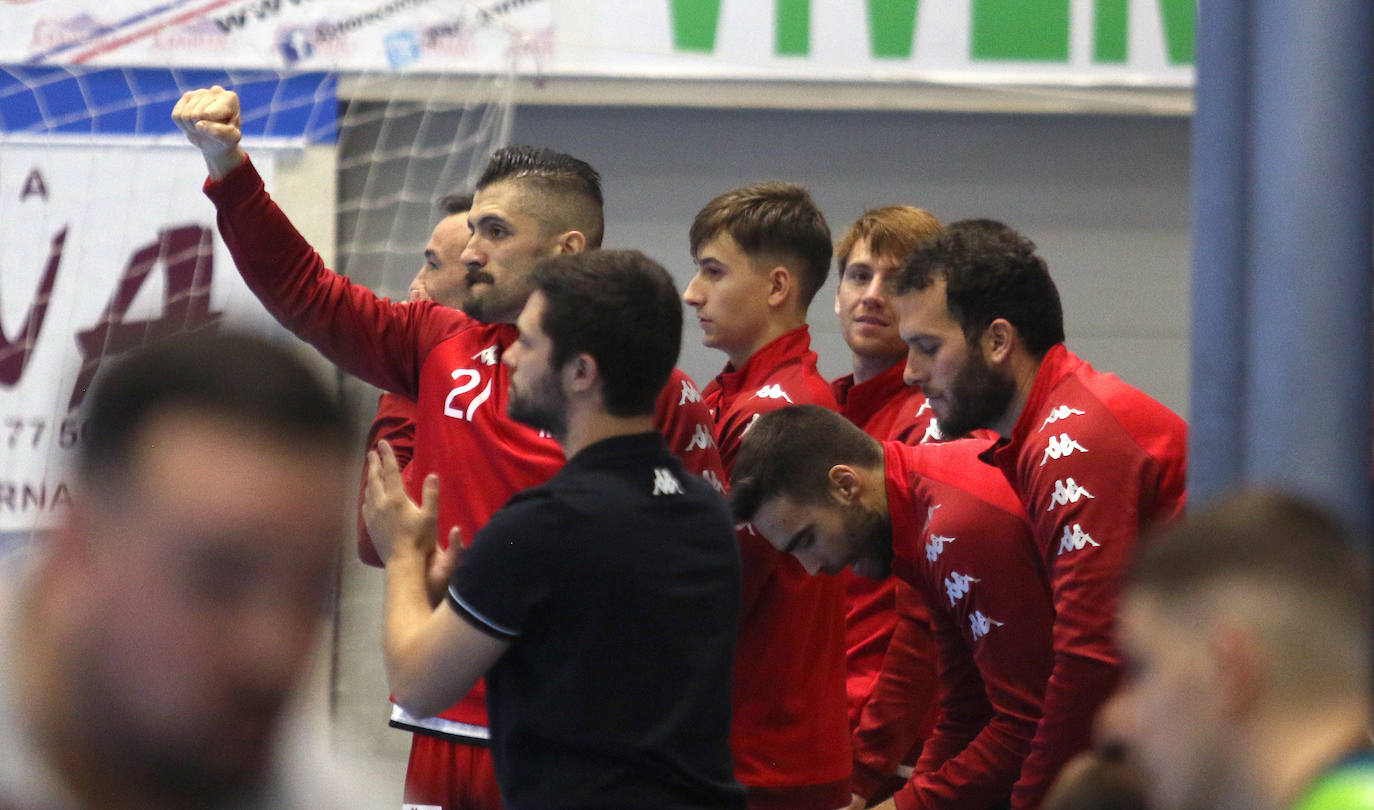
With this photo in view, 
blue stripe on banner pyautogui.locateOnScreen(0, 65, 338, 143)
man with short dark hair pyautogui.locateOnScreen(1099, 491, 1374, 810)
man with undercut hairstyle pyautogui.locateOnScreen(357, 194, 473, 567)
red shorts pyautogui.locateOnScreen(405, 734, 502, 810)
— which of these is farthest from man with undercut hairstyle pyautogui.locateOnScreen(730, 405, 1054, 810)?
blue stripe on banner pyautogui.locateOnScreen(0, 65, 338, 143)

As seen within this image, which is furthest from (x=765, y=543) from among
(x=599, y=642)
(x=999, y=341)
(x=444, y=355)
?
(x=599, y=642)

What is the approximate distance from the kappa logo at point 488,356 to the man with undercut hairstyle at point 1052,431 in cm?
81

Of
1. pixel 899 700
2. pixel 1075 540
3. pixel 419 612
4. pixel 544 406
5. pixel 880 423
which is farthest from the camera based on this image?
pixel 880 423

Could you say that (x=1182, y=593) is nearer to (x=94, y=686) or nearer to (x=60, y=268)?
(x=94, y=686)

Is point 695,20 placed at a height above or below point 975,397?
above

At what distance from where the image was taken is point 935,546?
8.34ft

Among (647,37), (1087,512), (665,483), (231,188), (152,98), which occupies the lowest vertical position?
(1087,512)

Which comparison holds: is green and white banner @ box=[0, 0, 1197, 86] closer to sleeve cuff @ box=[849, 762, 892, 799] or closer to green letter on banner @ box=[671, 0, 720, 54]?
green letter on banner @ box=[671, 0, 720, 54]

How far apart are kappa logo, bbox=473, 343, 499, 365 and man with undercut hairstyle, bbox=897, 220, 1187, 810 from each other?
81cm

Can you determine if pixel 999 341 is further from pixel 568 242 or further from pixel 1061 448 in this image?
pixel 568 242

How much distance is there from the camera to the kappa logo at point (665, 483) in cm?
187

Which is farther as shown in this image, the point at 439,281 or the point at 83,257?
the point at 83,257

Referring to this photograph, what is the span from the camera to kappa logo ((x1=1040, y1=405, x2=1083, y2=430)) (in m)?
2.41

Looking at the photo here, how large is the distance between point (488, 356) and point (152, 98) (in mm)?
2838
